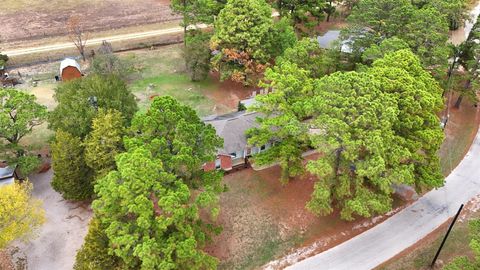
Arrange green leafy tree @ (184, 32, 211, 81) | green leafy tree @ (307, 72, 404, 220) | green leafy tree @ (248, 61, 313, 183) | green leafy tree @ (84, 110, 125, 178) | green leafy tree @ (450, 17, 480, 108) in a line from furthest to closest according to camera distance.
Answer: green leafy tree @ (184, 32, 211, 81) < green leafy tree @ (450, 17, 480, 108) < green leafy tree @ (248, 61, 313, 183) < green leafy tree @ (84, 110, 125, 178) < green leafy tree @ (307, 72, 404, 220)

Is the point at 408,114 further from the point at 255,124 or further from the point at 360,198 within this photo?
Answer: the point at 255,124

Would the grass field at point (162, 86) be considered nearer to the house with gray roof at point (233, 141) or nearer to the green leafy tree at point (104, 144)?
the house with gray roof at point (233, 141)

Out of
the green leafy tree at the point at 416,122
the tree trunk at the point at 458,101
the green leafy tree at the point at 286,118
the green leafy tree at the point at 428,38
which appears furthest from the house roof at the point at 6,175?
the tree trunk at the point at 458,101

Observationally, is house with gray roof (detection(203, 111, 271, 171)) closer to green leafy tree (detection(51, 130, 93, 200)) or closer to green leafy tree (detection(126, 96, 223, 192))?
green leafy tree (detection(126, 96, 223, 192))

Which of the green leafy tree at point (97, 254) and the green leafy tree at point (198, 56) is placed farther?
the green leafy tree at point (198, 56)

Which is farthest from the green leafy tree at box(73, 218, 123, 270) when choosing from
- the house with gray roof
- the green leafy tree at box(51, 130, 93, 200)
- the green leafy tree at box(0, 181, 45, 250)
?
the house with gray roof
